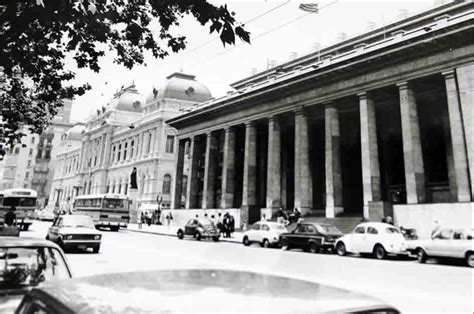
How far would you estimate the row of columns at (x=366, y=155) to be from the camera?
23.4 m

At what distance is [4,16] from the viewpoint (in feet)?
17.8

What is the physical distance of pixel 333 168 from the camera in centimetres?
3050

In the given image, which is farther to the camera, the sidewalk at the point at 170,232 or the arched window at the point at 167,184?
the arched window at the point at 167,184

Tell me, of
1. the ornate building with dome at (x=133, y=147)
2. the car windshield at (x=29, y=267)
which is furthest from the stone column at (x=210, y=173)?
the car windshield at (x=29, y=267)

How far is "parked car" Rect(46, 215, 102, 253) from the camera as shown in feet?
52.5

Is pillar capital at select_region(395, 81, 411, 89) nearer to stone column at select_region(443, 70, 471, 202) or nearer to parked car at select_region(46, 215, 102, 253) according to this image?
stone column at select_region(443, 70, 471, 202)

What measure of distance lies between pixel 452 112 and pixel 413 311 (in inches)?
808

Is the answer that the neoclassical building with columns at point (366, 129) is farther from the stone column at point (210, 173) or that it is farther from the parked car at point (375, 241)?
the parked car at point (375, 241)

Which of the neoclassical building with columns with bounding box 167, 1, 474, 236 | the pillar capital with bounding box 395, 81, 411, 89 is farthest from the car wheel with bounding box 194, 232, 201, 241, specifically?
the pillar capital with bounding box 395, 81, 411, 89

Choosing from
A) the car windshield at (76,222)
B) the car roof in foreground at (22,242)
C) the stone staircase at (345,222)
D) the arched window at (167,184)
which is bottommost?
the car roof in foreground at (22,242)

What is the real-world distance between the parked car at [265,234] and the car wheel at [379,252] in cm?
638

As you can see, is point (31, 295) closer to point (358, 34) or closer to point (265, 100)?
point (265, 100)

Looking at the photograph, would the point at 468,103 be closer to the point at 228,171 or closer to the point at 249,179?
the point at 249,179

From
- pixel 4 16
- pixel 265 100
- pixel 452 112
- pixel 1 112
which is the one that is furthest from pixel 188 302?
pixel 265 100
